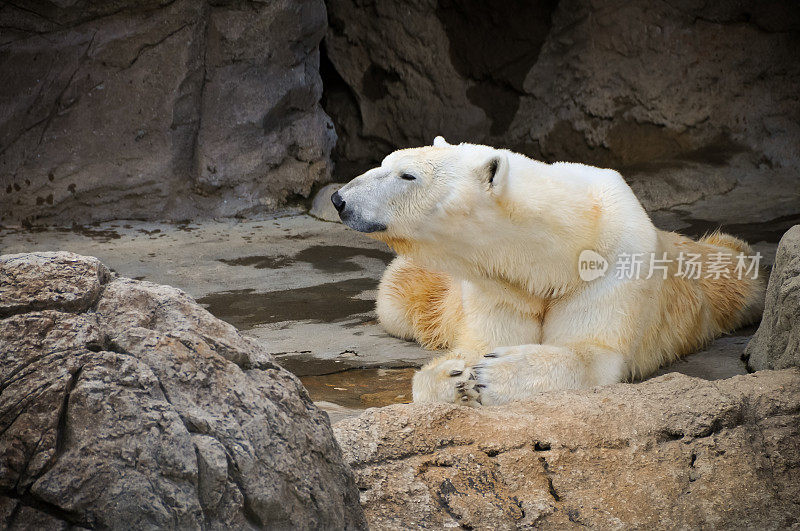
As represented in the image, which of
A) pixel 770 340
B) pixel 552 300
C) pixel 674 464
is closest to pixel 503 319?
pixel 552 300

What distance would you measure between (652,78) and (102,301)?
20.2 ft

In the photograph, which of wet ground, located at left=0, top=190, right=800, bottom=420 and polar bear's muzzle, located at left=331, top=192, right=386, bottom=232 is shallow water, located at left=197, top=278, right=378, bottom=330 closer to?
wet ground, located at left=0, top=190, right=800, bottom=420

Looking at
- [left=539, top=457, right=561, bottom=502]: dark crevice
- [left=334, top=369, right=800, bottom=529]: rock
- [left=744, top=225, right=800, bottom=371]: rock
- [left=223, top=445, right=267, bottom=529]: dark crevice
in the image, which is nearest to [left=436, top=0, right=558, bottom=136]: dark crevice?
[left=744, top=225, right=800, bottom=371]: rock

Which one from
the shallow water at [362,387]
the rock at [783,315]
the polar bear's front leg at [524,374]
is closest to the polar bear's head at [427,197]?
the polar bear's front leg at [524,374]

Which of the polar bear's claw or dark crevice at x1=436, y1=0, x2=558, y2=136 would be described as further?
dark crevice at x1=436, y1=0, x2=558, y2=136

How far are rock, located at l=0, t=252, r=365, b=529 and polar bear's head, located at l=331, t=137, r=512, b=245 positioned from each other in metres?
1.32

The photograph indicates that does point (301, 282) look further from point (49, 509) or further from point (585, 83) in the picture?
point (49, 509)

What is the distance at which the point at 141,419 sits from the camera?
4.92 feet

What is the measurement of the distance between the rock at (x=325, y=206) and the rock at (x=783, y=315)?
12.4ft

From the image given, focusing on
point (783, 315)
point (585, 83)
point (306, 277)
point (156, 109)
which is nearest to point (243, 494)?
point (783, 315)

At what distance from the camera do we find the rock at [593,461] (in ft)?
6.82

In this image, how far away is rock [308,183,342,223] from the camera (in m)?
6.63

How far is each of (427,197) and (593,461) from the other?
1136 millimetres

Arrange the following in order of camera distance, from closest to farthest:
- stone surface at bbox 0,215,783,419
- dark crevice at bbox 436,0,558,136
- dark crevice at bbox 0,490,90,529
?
dark crevice at bbox 0,490,90,529 → stone surface at bbox 0,215,783,419 → dark crevice at bbox 436,0,558,136
